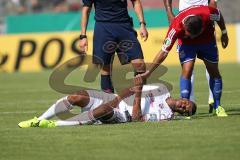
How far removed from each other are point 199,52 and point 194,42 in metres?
0.22

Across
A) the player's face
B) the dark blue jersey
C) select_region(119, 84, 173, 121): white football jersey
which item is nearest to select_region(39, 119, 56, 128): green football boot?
select_region(119, 84, 173, 121): white football jersey

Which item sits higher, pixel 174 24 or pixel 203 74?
pixel 174 24

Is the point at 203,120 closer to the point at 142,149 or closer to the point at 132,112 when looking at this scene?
the point at 132,112

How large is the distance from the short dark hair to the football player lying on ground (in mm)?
979

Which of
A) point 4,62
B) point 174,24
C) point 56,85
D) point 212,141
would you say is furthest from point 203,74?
point 212,141

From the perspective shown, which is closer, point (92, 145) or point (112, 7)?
point (92, 145)

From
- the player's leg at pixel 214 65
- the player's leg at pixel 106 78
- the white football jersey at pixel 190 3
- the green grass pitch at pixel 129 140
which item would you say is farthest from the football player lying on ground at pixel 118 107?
the white football jersey at pixel 190 3

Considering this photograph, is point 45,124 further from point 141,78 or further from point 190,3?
point 190,3

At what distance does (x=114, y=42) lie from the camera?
41.6ft

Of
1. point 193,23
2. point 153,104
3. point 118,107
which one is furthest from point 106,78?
point 193,23

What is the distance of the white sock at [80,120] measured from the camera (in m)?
11.8

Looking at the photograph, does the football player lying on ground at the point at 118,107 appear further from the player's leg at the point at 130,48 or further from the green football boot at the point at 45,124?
the player's leg at the point at 130,48

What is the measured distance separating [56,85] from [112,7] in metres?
2.57

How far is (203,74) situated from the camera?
25297mm
